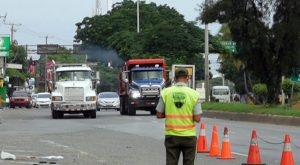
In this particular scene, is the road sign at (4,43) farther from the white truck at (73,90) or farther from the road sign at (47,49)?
the white truck at (73,90)

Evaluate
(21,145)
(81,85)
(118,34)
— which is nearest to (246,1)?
(81,85)

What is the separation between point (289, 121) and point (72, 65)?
518 inches

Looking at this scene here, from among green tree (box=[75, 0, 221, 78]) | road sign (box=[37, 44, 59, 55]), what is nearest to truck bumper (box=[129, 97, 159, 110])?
green tree (box=[75, 0, 221, 78])

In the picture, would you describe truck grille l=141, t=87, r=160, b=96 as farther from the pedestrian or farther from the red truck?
the pedestrian

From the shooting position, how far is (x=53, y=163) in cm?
1479

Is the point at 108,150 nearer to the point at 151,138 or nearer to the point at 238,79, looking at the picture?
the point at 151,138

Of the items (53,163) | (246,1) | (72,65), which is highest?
(246,1)

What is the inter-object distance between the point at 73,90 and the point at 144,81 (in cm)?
581

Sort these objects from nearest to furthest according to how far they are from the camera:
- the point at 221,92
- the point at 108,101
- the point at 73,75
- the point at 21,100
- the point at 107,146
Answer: the point at 107,146 → the point at 73,75 → the point at 108,101 → the point at 21,100 → the point at 221,92

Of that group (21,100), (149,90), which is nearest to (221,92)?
(21,100)

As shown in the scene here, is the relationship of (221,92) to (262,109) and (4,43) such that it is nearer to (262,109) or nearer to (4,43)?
(4,43)

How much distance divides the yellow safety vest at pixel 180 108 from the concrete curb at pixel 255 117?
20325mm

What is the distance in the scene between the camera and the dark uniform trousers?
9.82m

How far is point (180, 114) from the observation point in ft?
32.0
